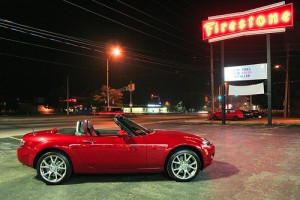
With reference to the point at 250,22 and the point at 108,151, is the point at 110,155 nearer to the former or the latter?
the point at 108,151

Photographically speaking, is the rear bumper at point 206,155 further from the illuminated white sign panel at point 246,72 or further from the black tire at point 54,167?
the illuminated white sign panel at point 246,72

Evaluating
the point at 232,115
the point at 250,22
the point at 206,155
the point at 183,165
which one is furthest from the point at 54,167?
the point at 232,115

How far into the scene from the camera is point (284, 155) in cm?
921

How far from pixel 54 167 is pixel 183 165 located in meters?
2.65

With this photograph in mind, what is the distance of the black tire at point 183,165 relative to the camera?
246 inches

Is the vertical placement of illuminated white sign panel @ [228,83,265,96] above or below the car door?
above

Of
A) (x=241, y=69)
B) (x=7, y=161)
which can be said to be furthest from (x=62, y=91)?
(x=7, y=161)

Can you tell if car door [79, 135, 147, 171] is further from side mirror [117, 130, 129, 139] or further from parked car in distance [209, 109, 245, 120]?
parked car in distance [209, 109, 245, 120]

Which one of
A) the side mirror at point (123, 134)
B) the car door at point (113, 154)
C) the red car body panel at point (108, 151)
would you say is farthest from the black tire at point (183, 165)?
the side mirror at point (123, 134)

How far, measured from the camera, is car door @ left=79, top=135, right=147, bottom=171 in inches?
242

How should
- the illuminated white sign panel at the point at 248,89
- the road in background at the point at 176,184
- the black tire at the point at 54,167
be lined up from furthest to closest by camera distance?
the illuminated white sign panel at the point at 248,89 → the black tire at the point at 54,167 → the road in background at the point at 176,184

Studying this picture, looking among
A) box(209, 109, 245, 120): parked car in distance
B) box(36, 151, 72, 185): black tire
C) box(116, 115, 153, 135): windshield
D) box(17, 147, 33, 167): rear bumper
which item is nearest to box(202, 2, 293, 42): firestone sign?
box(209, 109, 245, 120): parked car in distance

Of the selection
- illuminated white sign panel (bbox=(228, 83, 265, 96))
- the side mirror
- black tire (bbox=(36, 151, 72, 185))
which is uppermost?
Result: illuminated white sign panel (bbox=(228, 83, 265, 96))

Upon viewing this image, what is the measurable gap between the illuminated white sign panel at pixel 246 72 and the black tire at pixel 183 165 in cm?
1932
